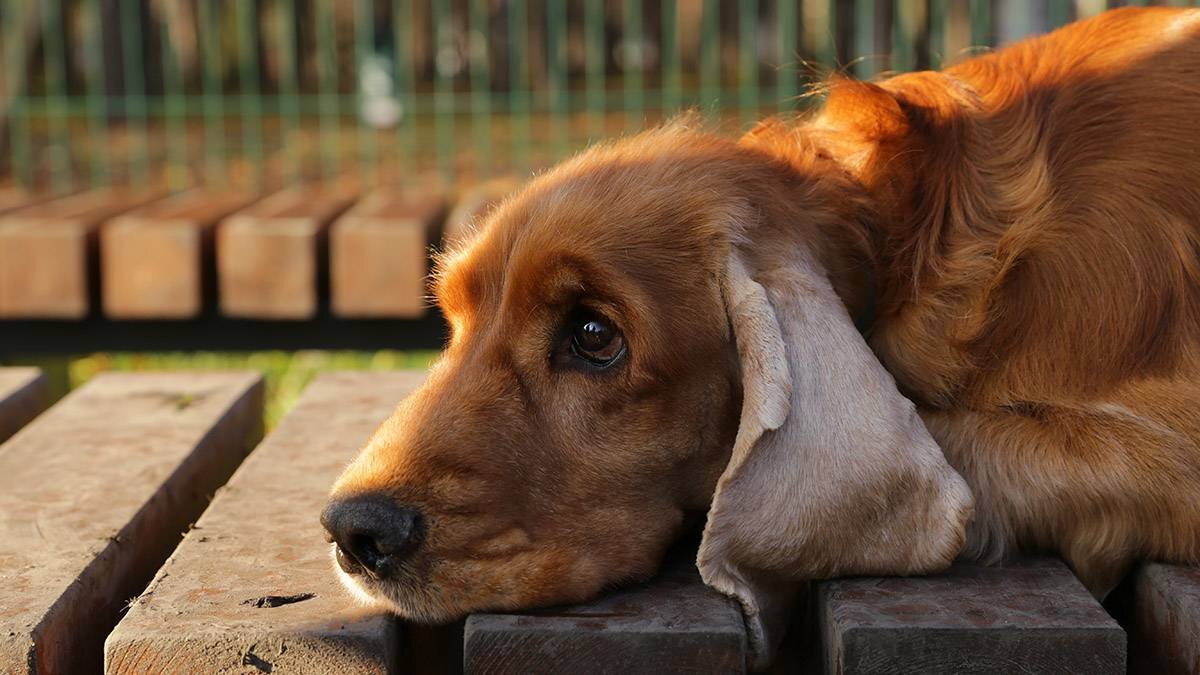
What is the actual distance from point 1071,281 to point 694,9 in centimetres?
1075

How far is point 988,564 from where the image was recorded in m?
2.44

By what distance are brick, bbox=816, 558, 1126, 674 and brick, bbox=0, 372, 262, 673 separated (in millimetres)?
1095

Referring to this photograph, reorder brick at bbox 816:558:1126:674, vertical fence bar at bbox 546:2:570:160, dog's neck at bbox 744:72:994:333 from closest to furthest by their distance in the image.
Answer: brick at bbox 816:558:1126:674 → dog's neck at bbox 744:72:994:333 → vertical fence bar at bbox 546:2:570:160

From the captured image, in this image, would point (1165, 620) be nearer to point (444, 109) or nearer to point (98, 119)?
point (444, 109)

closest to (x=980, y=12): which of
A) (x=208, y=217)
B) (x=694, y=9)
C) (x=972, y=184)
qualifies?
(x=208, y=217)

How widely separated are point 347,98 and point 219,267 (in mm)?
6167

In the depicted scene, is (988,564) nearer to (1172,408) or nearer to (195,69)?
(1172,408)

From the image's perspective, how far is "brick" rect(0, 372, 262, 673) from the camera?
2.30 meters

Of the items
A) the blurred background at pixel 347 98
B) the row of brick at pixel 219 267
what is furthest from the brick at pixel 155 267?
the blurred background at pixel 347 98

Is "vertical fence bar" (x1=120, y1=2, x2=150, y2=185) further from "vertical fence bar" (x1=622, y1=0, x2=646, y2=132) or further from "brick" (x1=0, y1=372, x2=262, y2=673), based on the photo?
"brick" (x1=0, y1=372, x2=262, y2=673)

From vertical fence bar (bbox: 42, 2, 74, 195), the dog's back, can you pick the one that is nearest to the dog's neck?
the dog's back

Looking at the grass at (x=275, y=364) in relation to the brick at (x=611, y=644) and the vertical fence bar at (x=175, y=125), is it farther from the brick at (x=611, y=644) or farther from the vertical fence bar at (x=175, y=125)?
the brick at (x=611, y=644)

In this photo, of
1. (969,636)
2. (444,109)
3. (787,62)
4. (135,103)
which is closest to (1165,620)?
(969,636)

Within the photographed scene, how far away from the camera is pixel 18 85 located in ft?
26.6
